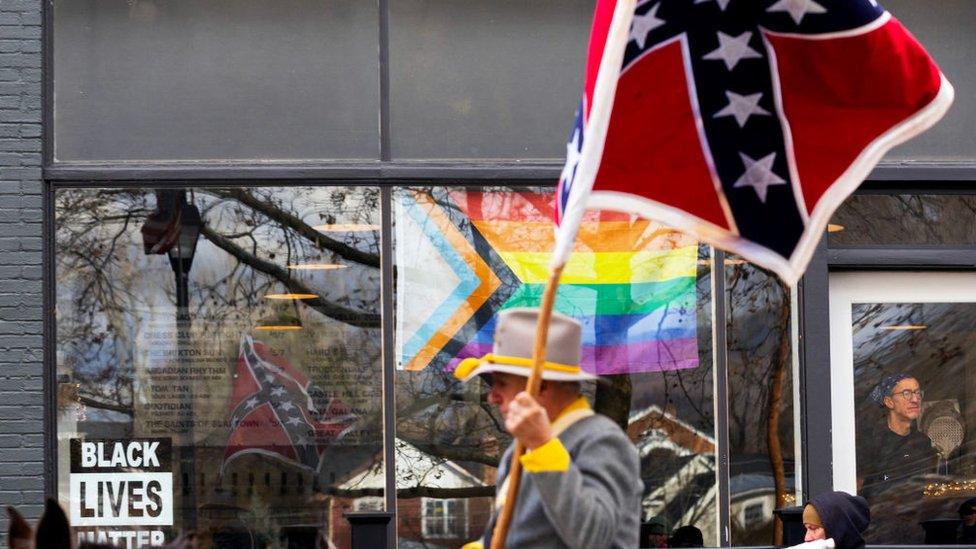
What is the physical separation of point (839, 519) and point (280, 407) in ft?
11.2

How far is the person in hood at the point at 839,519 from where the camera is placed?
7945 millimetres

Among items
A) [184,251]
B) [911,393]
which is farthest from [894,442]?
[184,251]

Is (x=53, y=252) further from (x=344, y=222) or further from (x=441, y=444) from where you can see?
(x=441, y=444)

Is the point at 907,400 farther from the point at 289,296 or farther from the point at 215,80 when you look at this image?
the point at 215,80

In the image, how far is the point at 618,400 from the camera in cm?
970

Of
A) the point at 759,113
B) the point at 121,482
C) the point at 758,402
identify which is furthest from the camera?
the point at 758,402

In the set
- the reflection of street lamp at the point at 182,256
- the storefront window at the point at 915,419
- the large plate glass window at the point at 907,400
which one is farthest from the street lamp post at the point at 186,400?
the storefront window at the point at 915,419

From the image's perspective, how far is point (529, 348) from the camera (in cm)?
479

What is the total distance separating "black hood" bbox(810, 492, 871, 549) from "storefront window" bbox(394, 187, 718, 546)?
5.75ft

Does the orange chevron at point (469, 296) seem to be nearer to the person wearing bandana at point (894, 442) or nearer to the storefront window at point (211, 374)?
the storefront window at point (211, 374)

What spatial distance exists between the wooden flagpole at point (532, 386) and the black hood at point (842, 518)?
3.72m

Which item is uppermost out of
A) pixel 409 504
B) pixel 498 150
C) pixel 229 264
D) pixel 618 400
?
pixel 498 150

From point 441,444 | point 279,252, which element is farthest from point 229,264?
point 441,444

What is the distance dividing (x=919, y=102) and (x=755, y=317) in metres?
4.18
